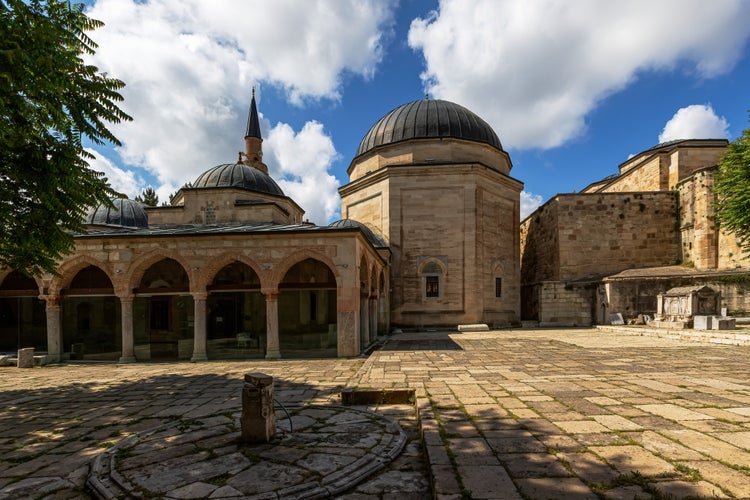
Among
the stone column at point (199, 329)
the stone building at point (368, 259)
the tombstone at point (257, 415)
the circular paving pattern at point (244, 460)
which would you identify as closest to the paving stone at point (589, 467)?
the circular paving pattern at point (244, 460)

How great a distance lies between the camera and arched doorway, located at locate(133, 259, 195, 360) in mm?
16078

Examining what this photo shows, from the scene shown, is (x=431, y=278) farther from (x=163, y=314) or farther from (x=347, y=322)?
(x=163, y=314)

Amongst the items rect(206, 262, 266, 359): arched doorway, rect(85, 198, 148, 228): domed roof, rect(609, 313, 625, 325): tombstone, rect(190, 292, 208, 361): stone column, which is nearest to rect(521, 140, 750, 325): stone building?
rect(609, 313, 625, 325): tombstone

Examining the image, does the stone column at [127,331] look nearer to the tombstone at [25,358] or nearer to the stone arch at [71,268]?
the stone arch at [71,268]

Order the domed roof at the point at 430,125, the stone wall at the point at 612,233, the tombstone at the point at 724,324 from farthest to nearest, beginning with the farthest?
the stone wall at the point at 612,233 < the domed roof at the point at 430,125 < the tombstone at the point at 724,324

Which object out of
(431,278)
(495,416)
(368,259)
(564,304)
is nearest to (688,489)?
(495,416)

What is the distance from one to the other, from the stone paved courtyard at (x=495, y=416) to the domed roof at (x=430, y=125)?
44.7ft

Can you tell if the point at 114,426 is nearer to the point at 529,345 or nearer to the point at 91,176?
the point at 91,176

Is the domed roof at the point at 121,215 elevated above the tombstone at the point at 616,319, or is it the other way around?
the domed roof at the point at 121,215

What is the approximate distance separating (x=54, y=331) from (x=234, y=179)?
10366 mm

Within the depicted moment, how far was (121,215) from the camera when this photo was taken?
64.4ft

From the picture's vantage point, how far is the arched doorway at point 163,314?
16078 mm

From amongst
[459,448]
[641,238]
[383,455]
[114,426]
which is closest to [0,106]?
[114,426]

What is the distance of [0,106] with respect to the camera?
4590mm
